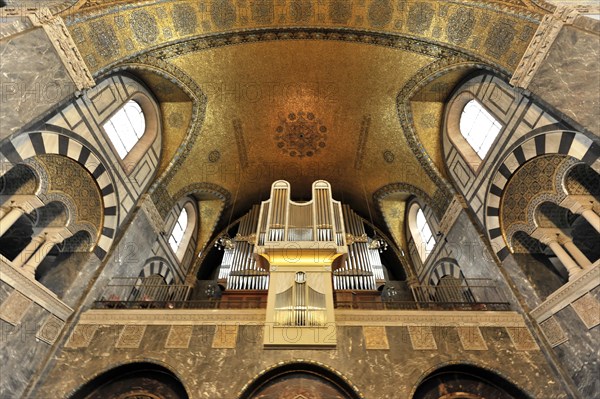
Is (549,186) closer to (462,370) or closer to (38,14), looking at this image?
(462,370)

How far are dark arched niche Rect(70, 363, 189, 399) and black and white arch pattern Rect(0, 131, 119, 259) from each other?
97.1 inches

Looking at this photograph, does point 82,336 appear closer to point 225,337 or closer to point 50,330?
point 50,330

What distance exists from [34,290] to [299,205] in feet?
17.7

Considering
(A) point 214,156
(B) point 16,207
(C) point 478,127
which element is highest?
(A) point 214,156

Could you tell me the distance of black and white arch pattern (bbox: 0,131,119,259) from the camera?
18.5ft

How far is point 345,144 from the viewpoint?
36.0 feet

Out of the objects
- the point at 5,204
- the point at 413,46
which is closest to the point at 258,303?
the point at 5,204

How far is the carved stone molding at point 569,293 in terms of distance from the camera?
5484 millimetres

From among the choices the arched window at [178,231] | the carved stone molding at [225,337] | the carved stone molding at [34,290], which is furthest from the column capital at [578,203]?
the arched window at [178,231]

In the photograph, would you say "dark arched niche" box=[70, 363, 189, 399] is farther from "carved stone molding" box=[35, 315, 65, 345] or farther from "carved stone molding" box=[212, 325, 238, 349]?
"carved stone molding" box=[35, 315, 65, 345]

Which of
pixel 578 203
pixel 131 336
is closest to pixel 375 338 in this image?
pixel 578 203

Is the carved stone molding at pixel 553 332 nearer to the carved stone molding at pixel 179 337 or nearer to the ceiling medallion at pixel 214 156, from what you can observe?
the carved stone molding at pixel 179 337

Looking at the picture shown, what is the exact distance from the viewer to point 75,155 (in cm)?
687

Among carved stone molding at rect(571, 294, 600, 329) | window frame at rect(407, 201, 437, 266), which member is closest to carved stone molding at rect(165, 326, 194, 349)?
carved stone molding at rect(571, 294, 600, 329)
